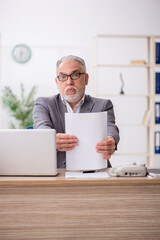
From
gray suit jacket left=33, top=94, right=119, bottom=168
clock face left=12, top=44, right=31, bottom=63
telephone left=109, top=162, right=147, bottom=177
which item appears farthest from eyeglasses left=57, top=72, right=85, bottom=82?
clock face left=12, top=44, right=31, bottom=63

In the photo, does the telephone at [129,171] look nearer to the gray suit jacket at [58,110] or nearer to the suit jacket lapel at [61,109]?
the gray suit jacket at [58,110]

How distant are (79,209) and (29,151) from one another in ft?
1.24

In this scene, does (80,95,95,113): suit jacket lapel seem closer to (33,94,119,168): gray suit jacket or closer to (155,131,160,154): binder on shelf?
(33,94,119,168): gray suit jacket

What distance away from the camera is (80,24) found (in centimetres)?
531

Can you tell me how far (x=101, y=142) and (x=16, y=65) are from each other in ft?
12.6

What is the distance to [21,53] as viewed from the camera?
5156 millimetres

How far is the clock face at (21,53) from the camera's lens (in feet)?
16.9

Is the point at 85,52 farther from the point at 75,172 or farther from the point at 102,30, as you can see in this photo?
the point at 75,172

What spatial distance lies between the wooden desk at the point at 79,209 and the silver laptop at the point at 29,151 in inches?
3.2

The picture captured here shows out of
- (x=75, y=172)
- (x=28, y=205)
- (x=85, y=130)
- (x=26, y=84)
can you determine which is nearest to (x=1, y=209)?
(x=28, y=205)

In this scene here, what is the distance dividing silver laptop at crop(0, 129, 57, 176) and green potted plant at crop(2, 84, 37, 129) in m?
3.34

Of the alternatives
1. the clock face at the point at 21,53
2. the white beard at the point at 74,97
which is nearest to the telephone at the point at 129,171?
the white beard at the point at 74,97

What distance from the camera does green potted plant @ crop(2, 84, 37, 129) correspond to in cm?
491

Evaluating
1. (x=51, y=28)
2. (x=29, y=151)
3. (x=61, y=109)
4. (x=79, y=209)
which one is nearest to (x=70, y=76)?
(x=61, y=109)
